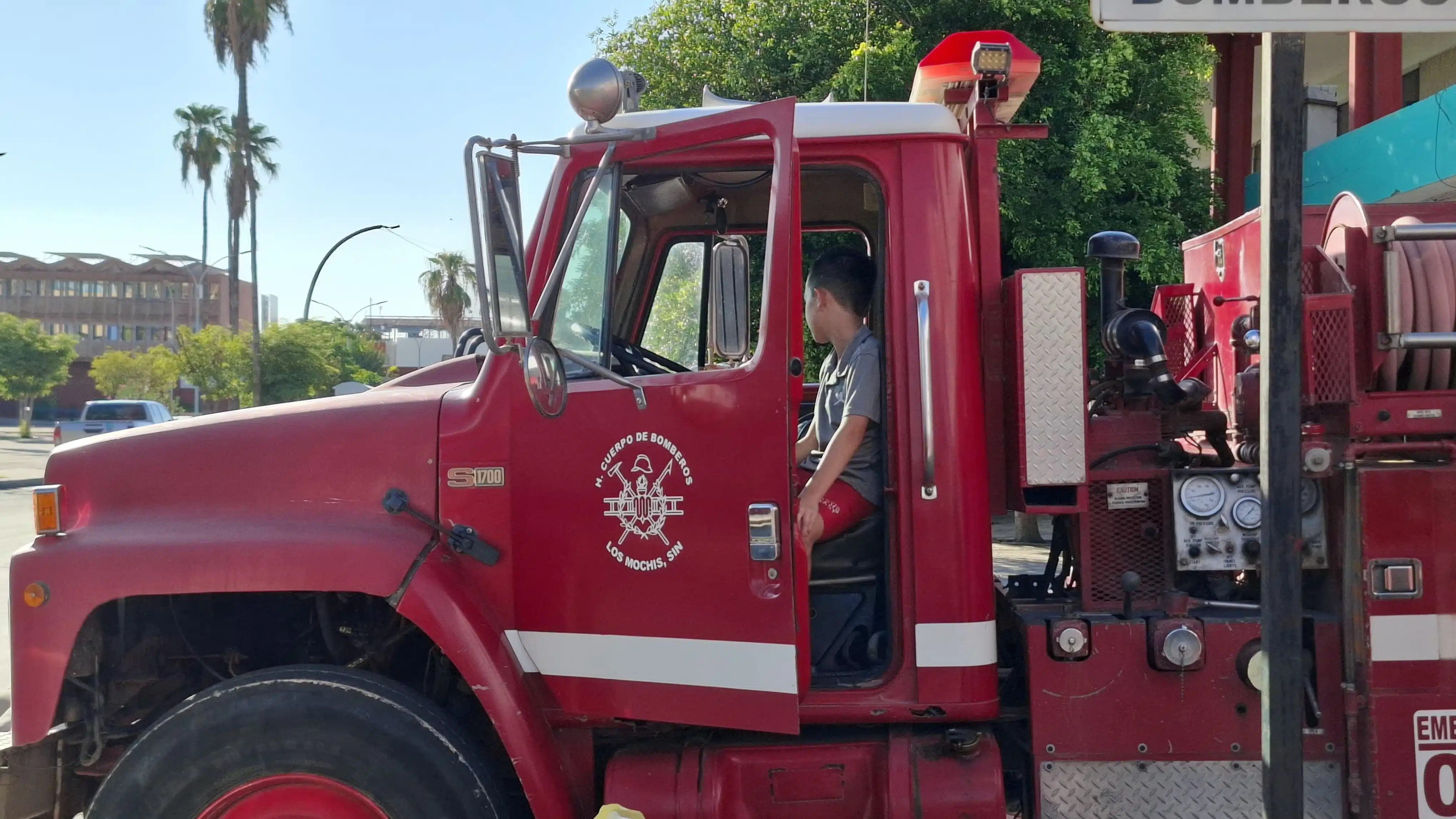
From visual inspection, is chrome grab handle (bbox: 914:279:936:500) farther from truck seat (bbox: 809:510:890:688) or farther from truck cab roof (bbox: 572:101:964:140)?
truck cab roof (bbox: 572:101:964:140)

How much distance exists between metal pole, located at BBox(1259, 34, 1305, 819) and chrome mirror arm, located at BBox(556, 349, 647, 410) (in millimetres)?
1481

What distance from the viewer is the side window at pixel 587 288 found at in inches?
117

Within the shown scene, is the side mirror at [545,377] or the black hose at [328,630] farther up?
the side mirror at [545,377]

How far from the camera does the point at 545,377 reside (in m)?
2.69

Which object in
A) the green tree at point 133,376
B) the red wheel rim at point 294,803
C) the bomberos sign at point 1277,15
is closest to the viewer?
the bomberos sign at point 1277,15

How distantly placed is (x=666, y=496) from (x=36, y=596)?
174cm

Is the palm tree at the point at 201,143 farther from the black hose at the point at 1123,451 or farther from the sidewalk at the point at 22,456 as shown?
the black hose at the point at 1123,451

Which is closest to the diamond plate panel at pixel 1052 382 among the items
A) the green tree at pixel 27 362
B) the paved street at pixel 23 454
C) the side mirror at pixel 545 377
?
the side mirror at pixel 545 377

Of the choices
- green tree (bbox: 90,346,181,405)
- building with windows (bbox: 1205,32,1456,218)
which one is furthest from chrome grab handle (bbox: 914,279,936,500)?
green tree (bbox: 90,346,181,405)

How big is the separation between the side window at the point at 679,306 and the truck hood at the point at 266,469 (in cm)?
95

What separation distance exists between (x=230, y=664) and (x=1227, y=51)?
54.2ft

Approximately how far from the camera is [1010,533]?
640 centimetres

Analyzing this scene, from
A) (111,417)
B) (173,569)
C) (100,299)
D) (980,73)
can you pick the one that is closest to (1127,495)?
(980,73)

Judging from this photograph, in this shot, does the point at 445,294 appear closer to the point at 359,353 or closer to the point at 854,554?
the point at 359,353
